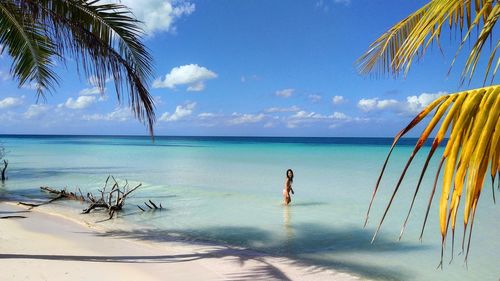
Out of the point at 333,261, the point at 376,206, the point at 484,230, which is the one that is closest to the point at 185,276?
the point at 333,261

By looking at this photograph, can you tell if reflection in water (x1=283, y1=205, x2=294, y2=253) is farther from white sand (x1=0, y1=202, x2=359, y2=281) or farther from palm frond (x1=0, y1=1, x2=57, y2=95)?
palm frond (x1=0, y1=1, x2=57, y2=95)

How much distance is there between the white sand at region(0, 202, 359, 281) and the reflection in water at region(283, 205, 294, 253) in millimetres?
970

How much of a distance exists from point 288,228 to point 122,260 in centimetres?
434

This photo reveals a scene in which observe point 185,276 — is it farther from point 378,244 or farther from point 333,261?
point 378,244

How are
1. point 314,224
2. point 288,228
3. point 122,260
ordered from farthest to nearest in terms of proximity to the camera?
point 314,224 < point 288,228 < point 122,260

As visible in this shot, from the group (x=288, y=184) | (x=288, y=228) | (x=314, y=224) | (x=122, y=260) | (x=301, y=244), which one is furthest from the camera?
(x=288, y=184)

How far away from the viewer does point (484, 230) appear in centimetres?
955

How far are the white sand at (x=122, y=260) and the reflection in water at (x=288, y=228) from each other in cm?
97

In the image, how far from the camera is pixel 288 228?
9.34m

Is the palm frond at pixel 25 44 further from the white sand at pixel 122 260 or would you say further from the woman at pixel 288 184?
the woman at pixel 288 184

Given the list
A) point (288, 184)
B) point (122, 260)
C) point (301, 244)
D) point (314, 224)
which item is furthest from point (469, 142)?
point (288, 184)

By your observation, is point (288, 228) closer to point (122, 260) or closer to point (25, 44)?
point (122, 260)

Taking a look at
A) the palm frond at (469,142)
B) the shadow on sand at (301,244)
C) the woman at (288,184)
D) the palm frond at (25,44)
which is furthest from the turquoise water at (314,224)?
the palm frond at (469,142)

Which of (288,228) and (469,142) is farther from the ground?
(469,142)
